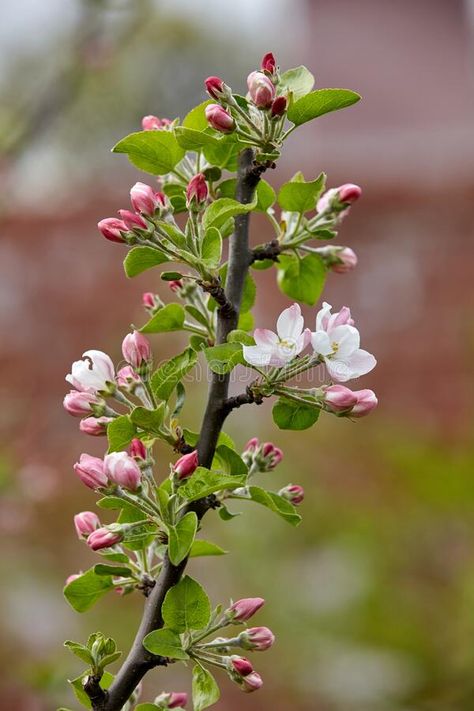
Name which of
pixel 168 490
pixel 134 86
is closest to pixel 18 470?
pixel 168 490

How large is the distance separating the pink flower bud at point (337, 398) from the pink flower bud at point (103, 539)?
0.58 ft

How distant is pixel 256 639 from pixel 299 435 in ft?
9.53

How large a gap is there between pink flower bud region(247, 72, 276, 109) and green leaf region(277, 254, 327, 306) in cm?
17

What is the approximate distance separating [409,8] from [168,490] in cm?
901

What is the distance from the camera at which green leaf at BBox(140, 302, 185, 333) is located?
0.68 metres

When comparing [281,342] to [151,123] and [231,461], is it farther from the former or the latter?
[151,123]

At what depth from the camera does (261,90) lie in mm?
604

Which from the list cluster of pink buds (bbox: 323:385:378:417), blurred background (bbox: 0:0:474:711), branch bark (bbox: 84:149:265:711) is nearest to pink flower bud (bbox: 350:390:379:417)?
cluster of pink buds (bbox: 323:385:378:417)

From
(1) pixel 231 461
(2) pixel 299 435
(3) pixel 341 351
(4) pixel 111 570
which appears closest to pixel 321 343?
(3) pixel 341 351

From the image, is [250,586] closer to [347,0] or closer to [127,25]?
[127,25]

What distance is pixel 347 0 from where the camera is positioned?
8523 millimetres

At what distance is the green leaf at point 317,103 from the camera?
63cm

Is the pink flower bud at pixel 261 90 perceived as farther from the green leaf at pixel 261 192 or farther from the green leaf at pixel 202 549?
the green leaf at pixel 202 549

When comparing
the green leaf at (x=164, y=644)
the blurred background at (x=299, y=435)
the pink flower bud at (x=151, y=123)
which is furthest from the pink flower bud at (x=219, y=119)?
the blurred background at (x=299, y=435)
